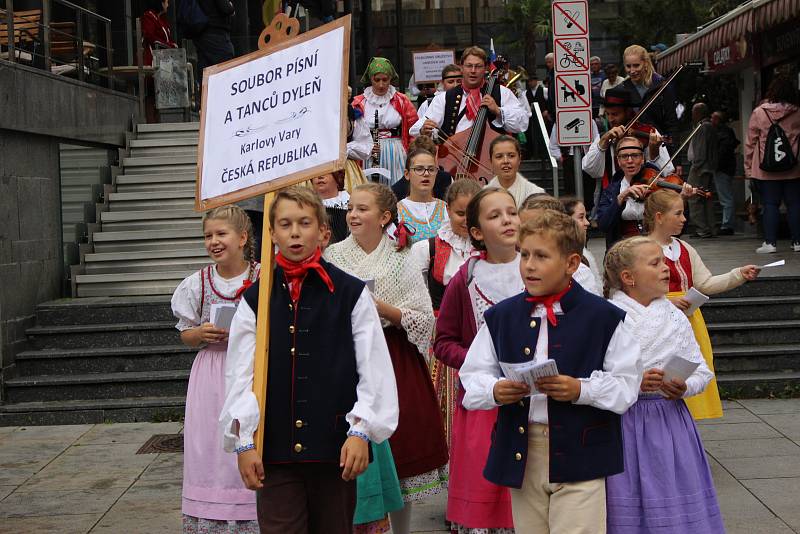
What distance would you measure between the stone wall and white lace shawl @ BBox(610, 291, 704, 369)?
6529mm

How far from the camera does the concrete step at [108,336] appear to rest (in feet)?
33.8

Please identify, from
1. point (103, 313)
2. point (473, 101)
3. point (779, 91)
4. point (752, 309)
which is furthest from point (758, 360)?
point (103, 313)

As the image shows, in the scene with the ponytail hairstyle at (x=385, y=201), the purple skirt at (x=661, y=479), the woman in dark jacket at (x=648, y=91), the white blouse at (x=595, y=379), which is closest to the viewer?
the white blouse at (x=595, y=379)

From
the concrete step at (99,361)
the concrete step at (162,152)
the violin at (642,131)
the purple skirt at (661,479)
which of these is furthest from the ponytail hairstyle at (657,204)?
the concrete step at (162,152)

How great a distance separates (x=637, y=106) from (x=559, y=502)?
6.07 m

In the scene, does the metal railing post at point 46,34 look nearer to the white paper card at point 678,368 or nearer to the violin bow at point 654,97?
the violin bow at point 654,97

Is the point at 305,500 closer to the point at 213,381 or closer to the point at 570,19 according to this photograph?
the point at 213,381

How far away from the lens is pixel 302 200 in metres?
4.26

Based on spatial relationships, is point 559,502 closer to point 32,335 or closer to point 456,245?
point 456,245

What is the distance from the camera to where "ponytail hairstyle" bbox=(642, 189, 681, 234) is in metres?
6.47

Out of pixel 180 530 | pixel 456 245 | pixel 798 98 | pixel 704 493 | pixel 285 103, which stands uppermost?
pixel 798 98

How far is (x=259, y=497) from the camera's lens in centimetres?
422

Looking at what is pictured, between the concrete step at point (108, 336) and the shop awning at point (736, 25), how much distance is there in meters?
7.96

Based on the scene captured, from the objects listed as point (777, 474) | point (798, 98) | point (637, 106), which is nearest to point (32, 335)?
point (637, 106)
